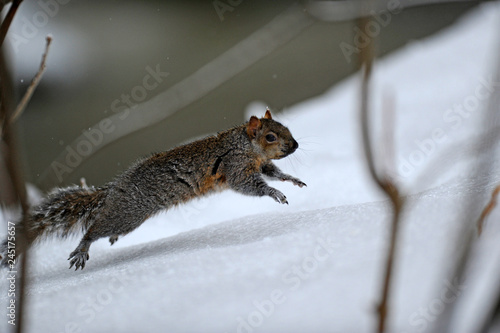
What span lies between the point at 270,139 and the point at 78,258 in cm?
73

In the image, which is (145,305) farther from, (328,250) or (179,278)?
(328,250)

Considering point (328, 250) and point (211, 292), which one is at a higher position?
point (328, 250)

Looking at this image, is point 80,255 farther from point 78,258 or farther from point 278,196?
point 278,196

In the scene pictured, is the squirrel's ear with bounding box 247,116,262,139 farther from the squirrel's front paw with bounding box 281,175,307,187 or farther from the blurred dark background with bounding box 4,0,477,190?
the blurred dark background with bounding box 4,0,477,190

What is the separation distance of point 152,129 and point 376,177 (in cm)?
376

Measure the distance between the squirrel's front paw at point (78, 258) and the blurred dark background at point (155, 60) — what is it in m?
2.07

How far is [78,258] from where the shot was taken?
1566 millimetres

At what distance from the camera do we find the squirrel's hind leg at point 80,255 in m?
1.55

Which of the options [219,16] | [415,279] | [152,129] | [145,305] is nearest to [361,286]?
[415,279]

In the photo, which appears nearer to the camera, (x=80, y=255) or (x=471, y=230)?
(x=471, y=230)

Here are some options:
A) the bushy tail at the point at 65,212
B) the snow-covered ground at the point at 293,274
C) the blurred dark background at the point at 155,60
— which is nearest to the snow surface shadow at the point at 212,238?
the snow-covered ground at the point at 293,274

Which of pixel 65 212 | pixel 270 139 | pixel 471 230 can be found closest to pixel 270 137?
pixel 270 139

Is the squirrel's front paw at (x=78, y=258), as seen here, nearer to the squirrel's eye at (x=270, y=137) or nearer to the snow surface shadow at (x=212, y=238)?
the snow surface shadow at (x=212, y=238)

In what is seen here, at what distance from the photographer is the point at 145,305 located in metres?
0.88
